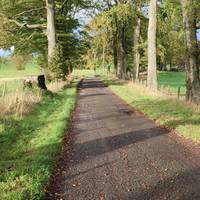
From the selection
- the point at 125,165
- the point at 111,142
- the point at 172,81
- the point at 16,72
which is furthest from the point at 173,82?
the point at 16,72

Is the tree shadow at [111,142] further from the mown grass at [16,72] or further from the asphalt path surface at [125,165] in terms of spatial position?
the mown grass at [16,72]

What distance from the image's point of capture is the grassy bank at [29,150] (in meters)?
8.53

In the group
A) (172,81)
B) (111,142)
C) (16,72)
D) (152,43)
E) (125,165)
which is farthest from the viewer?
(16,72)

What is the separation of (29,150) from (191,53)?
1410 cm

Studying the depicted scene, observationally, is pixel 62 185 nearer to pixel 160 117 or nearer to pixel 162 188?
pixel 162 188

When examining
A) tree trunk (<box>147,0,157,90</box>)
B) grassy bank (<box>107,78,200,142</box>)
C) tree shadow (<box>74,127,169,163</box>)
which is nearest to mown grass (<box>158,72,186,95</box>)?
tree trunk (<box>147,0,157,90</box>)

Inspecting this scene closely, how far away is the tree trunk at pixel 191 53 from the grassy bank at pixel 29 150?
24.0ft

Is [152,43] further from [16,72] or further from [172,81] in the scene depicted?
[16,72]

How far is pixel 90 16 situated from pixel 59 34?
6019 mm

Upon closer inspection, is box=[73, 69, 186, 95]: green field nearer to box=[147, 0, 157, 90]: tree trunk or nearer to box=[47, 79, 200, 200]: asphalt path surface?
box=[147, 0, 157, 90]: tree trunk

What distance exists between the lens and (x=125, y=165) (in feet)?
34.6

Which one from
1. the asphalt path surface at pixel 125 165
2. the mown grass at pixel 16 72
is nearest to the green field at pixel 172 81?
the asphalt path surface at pixel 125 165

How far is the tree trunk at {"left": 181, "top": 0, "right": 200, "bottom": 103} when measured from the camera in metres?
24.0

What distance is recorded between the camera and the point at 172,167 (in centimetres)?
1032
